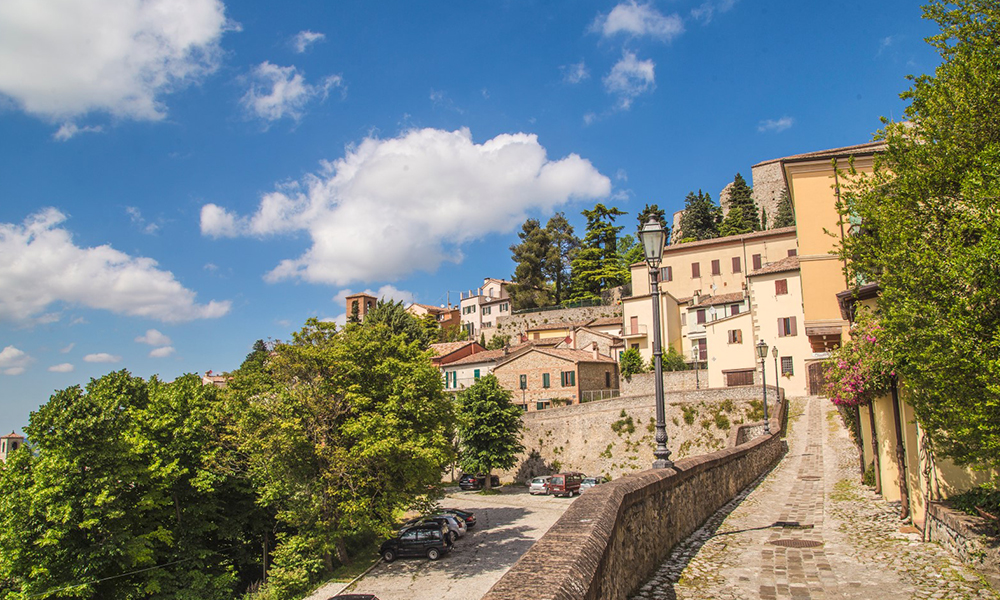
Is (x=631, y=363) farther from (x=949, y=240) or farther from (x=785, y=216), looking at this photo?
(x=949, y=240)

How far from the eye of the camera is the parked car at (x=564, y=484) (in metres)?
40.3

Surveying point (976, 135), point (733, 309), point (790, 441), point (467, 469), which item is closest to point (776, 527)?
point (976, 135)

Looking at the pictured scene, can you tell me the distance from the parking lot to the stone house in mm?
13519

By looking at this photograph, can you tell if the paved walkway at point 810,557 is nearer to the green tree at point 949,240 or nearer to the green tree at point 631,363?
the green tree at point 949,240

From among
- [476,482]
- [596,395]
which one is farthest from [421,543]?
[596,395]

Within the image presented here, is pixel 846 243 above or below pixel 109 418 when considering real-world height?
above

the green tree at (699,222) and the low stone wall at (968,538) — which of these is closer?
the low stone wall at (968,538)

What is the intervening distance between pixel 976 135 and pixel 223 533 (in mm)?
32257

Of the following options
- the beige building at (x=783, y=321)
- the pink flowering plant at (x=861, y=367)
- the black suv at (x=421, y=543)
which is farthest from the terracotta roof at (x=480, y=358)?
the pink flowering plant at (x=861, y=367)

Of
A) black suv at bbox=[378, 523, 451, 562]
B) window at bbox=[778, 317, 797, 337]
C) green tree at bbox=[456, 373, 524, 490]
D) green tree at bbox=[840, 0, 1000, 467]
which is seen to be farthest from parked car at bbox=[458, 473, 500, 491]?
green tree at bbox=[840, 0, 1000, 467]

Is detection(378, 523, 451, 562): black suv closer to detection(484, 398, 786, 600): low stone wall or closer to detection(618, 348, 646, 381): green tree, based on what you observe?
detection(484, 398, 786, 600): low stone wall

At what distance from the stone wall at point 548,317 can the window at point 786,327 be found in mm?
26944

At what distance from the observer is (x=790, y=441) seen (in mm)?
26781

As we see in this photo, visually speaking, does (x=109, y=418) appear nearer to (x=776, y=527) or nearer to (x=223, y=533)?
(x=223, y=533)
